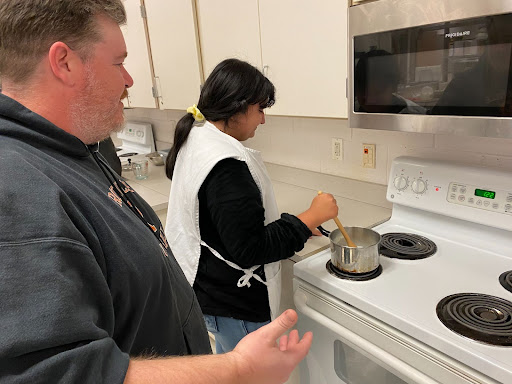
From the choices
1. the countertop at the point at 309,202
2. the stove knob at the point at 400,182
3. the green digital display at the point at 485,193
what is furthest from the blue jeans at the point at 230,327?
the green digital display at the point at 485,193

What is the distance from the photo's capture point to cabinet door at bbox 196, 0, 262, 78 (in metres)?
1.50

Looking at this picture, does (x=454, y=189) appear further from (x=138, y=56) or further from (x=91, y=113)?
(x=138, y=56)

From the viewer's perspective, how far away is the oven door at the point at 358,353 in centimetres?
82

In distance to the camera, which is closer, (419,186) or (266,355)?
(266,355)

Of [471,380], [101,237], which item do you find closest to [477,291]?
[471,380]

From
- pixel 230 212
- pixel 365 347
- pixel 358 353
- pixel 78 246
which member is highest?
pixel 78 246

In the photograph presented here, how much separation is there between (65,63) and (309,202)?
128 centimetres

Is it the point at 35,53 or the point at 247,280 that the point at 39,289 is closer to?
the point at 35,53

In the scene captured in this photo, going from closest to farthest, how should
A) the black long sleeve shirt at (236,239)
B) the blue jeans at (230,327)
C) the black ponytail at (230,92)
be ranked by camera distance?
the black long sleeve shirt at (236,239) < the black ponytail at (230,92) < the blue jeans at (230,327)

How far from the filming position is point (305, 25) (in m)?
1.28

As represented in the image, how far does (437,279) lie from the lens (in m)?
1.01

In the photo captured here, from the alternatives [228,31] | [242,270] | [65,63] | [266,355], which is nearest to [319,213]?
[242,270]

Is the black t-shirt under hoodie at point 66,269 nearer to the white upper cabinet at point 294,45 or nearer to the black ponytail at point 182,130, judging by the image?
the black ponytail at point 182,130

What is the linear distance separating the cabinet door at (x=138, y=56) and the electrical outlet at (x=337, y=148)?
1230 millimetres
